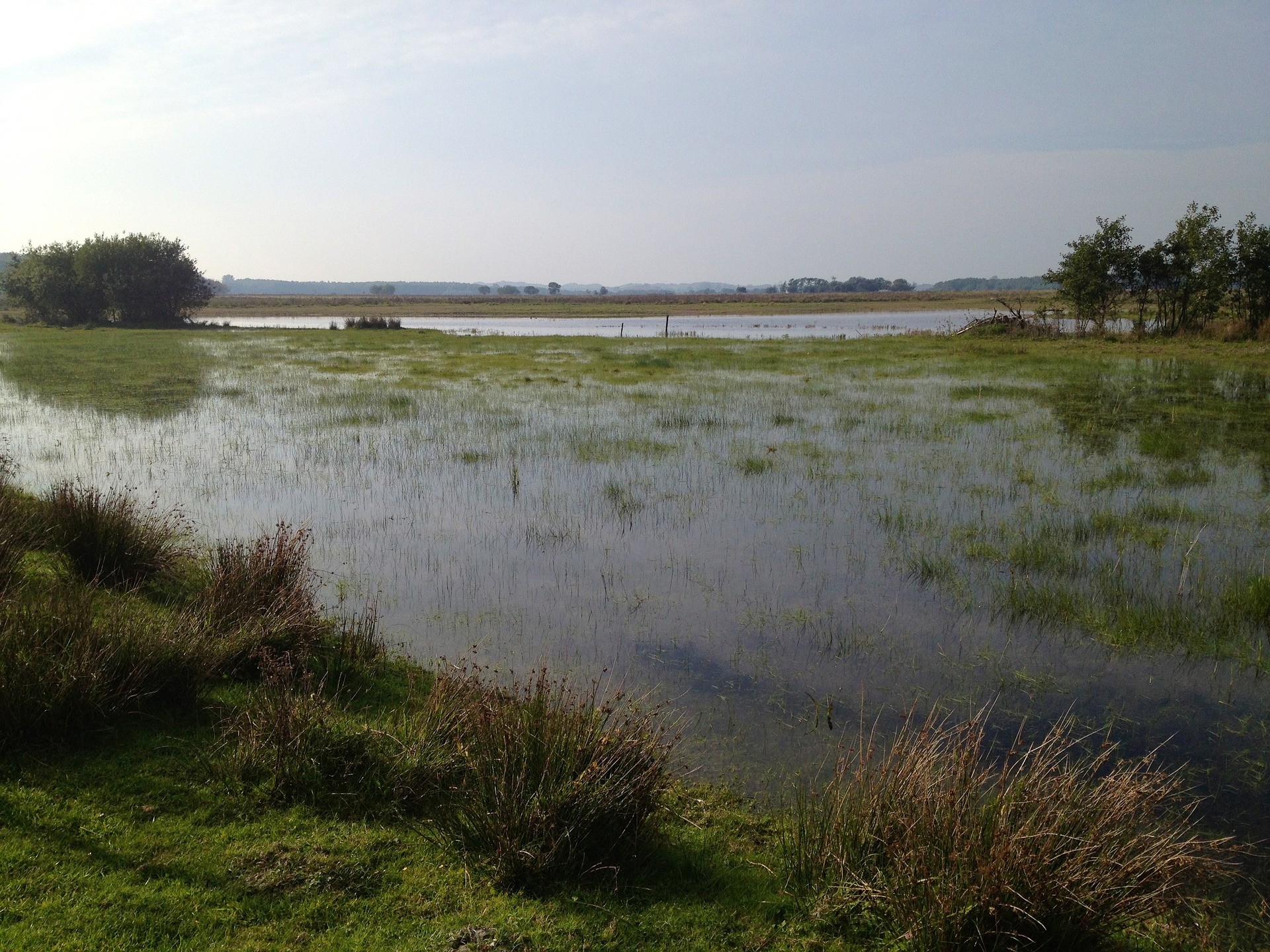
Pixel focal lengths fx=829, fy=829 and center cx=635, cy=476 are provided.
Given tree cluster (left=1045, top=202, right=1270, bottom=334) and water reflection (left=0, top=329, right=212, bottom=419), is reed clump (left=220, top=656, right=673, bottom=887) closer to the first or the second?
water reflection (left=0, top=329, right=212, bottom=419)

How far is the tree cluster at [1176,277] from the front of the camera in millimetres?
32969

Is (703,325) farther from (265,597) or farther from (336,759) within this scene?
(336,759)

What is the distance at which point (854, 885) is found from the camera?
4008 mm

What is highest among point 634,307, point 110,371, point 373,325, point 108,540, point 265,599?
point 634,307

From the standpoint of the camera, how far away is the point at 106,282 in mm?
59719

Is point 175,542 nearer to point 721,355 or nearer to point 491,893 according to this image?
point 491,893

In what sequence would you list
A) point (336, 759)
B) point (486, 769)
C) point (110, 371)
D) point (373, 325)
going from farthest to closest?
point (373, 325) < point (110, 371) < point (336, 759) < point (486, 769)

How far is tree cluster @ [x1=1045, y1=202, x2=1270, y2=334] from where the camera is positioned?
33.0 m

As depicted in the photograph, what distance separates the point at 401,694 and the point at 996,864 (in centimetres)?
440

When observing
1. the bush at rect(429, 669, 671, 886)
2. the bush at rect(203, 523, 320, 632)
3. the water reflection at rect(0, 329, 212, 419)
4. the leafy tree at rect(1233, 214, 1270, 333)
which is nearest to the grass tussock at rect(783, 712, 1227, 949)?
the bush at rect(429, 669, 671, 886)

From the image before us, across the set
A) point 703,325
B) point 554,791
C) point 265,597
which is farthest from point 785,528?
point 703,325

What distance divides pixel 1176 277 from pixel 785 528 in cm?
3453

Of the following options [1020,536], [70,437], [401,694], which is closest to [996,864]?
[401,694]

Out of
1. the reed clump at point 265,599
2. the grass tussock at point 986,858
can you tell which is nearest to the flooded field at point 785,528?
the reed clump at point 265,599
